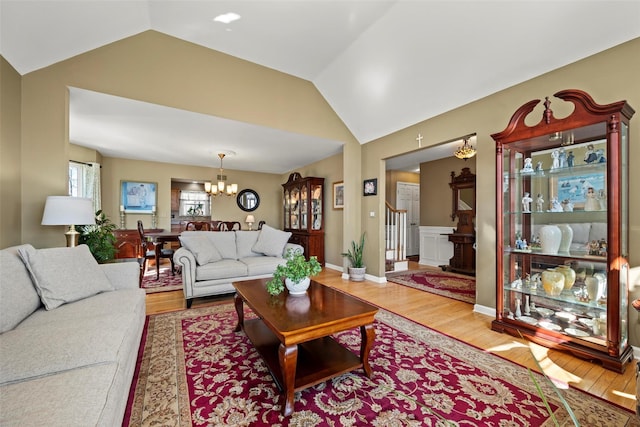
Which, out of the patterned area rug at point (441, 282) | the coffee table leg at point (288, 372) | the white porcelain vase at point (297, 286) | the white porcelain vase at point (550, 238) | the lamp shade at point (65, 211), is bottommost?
the patterned area rug at point (441, 282)

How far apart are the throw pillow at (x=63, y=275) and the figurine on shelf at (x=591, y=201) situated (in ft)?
13.2

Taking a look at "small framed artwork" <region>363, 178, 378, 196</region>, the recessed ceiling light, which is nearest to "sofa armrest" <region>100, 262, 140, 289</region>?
the recessed ceiling light

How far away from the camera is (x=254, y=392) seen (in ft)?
5.64

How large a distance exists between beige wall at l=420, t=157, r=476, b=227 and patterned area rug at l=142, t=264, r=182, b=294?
5.37m

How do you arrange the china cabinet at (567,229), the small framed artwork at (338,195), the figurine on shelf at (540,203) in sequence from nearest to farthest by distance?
the china cabinet at (567,229), the figurine on shelf at (540,203), the small framed artwork at (338,195)

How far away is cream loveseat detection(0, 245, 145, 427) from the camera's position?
99cm

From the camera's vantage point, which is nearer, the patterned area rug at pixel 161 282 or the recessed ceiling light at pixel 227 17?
the recessed ceiling light at pixel 227 17

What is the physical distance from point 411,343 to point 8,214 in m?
3.80

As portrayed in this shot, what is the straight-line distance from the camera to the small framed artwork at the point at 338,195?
5553 mm

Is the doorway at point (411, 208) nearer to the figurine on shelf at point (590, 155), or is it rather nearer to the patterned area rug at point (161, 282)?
the figurine on shelf at point (590, 155)

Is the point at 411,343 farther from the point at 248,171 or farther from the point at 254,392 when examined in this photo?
the point at 248,171

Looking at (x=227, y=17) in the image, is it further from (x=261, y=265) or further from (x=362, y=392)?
(x=362, y=392)

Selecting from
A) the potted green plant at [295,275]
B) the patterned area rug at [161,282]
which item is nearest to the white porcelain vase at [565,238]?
the potted green plant at [295,275]

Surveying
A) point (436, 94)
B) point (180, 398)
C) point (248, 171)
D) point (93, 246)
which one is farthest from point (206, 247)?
point (248, 171)
